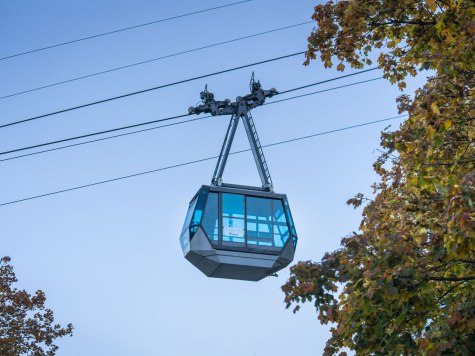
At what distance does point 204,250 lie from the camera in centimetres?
1956

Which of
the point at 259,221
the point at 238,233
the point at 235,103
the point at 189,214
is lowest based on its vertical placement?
the point at 238,233

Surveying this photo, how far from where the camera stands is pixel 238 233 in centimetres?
2019

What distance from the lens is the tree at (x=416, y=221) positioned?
25.3 feet

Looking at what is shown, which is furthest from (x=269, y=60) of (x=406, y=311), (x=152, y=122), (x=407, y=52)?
(x=406, y=311)

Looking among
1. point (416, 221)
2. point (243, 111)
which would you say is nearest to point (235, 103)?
point (243, 111)

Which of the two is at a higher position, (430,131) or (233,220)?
(233,220)

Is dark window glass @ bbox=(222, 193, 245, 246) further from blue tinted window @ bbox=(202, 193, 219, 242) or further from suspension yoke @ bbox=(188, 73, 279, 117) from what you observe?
suspension yoke @ bbox=(188, 73, 279, 117)

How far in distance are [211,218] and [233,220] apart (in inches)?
24.9

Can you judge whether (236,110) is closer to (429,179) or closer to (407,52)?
(407,52)

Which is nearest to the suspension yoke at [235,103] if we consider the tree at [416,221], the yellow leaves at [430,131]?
the tree at [416,221]

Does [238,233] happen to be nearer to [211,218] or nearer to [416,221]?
[211,218]

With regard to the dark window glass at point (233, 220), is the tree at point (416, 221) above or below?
below

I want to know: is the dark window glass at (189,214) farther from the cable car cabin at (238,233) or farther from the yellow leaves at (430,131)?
the yellow leaves at (430,131)

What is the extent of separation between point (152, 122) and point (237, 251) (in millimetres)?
5291
